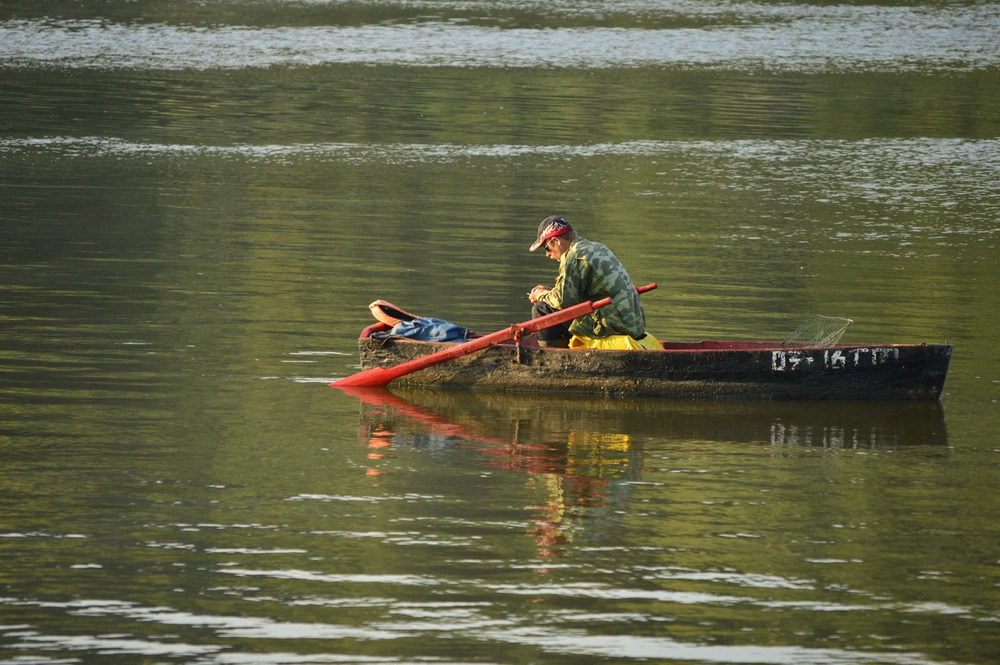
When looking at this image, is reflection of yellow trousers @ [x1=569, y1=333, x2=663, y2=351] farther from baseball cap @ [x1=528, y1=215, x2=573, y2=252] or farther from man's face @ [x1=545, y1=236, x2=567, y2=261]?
baseball cap @ [x1=528, y1=215, x2=573, y2=252]

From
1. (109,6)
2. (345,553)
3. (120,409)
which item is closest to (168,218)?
(120,409)

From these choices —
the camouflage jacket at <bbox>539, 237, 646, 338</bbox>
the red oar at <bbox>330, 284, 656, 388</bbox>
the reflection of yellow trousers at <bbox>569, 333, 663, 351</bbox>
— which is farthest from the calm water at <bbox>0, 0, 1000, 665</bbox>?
the camouflage jacket at <bbox>539, 237, 646, 338</bbox>

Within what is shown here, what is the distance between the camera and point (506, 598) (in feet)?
23.6

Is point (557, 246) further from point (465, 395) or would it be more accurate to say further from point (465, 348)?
point (465, 395)

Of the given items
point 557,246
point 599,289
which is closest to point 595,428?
point 599,289

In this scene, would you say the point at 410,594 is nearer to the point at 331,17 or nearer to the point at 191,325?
the point at 191,325

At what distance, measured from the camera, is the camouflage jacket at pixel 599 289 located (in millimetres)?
11055

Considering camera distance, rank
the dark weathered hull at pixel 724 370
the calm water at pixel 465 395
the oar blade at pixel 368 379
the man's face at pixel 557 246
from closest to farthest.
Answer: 1. the calm water at pixel 465 395
2. the dark weathered hull at pixel 724 370
3. the man's face at pixel 557 246
4. the oar blade at pixel 368 379

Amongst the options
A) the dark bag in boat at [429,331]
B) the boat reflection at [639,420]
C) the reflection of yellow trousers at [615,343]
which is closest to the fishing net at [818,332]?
the boat reflection at [639,420]

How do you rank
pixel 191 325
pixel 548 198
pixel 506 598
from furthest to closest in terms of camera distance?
pixel 548 198
pixel 191 325
pixel 506 598

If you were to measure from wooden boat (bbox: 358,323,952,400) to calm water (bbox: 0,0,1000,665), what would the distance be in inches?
6.5

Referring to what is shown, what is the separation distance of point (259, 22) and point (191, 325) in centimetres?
2505

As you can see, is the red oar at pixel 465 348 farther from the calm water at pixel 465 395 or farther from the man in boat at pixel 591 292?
the calm water at pixel 465 395

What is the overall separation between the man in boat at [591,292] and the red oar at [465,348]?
15 cm
